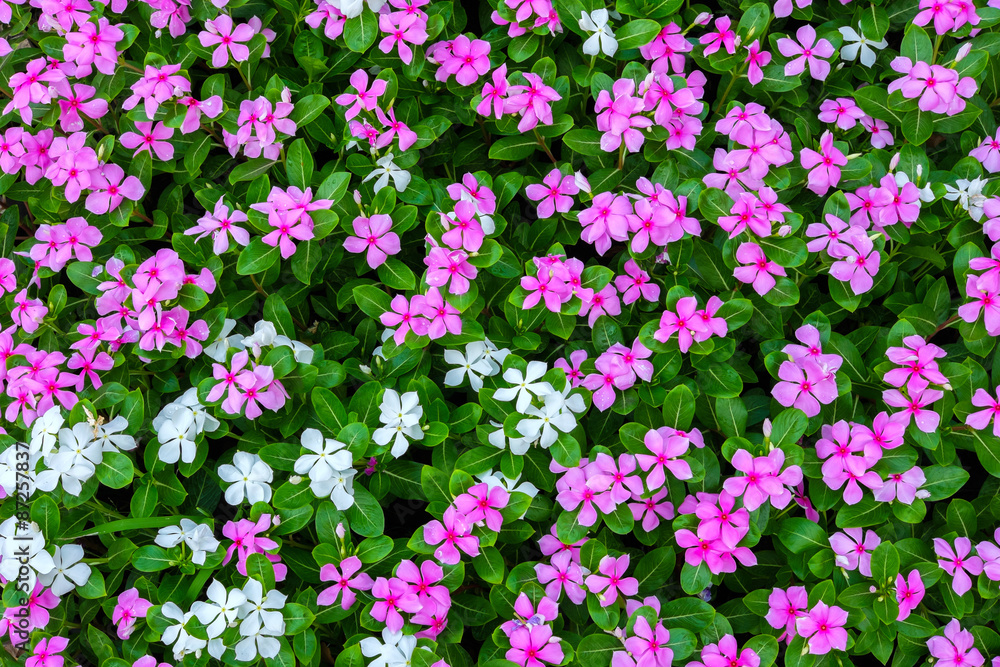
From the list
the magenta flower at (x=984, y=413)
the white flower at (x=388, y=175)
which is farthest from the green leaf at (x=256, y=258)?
the magenta flower at (x=984, y=413)

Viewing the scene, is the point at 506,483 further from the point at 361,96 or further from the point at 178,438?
the point at 361,96

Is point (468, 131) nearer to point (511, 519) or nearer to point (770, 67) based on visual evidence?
point (770, 67)

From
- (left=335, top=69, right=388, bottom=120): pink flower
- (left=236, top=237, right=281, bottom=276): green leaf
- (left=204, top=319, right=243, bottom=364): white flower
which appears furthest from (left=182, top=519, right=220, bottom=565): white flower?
(left=335, top=69, right=388, bottom=120): pink flower

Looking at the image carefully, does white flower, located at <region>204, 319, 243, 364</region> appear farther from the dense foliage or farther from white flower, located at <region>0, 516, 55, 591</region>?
white flower, located at <region>0, 516, 55, 591</region>

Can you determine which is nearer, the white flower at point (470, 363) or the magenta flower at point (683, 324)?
the magenta flower at point (683, 324)

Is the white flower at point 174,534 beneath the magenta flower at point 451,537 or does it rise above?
beneath

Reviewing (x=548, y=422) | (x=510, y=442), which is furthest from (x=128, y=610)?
(x=548, y=422)

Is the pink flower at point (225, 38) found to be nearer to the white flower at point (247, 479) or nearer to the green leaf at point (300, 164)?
the green leaf at point (300, 164)

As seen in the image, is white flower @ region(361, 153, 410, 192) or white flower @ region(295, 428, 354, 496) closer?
white flower @ region(295, 428, 354, 496)
